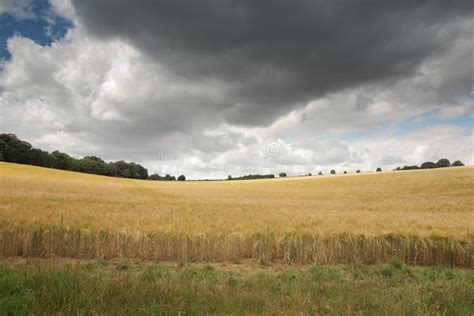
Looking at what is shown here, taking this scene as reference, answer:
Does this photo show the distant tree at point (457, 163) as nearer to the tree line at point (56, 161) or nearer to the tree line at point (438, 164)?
the tree line at point (438, 164)

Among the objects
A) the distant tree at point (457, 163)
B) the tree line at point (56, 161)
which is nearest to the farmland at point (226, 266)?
the tree line at point (56, 161)

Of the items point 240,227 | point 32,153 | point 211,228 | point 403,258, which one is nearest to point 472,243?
point 403,258

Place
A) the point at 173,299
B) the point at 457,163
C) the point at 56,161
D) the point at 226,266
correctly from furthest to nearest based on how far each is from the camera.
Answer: the point at 56,161, the point at 457,163, the point at 226,266, the point at 173,299

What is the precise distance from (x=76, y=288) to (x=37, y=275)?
1.40 metres

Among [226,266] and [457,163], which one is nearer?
[226,266]

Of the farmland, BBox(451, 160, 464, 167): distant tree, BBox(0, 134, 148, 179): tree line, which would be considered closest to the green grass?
the farmland

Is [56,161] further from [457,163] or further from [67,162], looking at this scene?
[457,163]

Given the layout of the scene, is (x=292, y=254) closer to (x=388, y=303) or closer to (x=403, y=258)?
(x=403, y=258)

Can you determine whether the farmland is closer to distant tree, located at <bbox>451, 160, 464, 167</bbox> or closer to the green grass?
the green grass

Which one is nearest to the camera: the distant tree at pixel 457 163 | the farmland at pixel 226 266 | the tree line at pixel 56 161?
the farmland at pixel 226 266

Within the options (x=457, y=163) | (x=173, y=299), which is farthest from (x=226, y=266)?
(x=457, y=163)

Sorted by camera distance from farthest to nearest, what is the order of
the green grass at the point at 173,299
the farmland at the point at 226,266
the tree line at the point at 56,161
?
the tree line at the point at 56,161 → the farmland at the point at 226,266 → the green grass at the point at 173,299

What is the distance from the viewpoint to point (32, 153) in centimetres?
11194

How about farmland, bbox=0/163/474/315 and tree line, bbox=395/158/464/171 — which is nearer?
farmland, bbox=0/163/474/315
